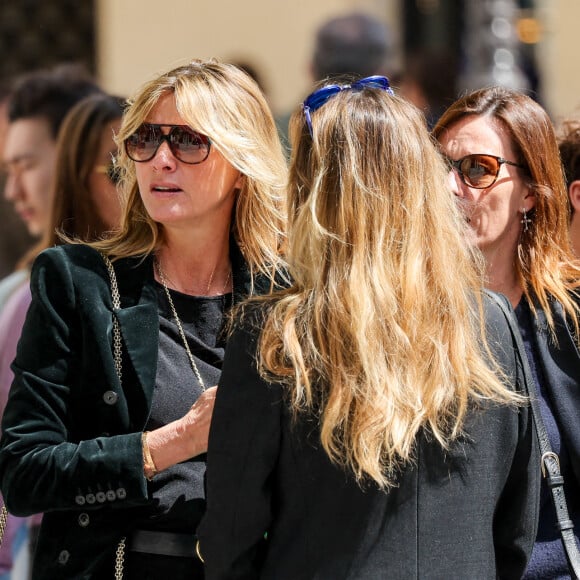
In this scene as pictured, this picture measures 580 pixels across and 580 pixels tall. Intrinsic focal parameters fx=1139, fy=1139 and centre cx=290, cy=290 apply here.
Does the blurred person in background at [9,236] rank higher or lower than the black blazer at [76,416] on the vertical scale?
lower

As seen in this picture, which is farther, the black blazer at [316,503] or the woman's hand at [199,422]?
the woman's hand at [199,422]

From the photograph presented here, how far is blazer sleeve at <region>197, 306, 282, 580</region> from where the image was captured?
6.61 feet

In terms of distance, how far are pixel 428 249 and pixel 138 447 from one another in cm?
71

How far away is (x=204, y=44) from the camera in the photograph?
25.0 ft

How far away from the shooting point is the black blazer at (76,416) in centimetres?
229

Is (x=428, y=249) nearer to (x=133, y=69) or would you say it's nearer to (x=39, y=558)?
(x=39, y=558)

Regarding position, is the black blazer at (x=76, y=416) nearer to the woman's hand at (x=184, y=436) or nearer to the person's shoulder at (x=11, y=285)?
the woman's hand at (x=184, y=436)

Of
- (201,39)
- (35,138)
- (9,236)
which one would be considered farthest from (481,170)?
(201,39)

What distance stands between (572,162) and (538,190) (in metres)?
0.37

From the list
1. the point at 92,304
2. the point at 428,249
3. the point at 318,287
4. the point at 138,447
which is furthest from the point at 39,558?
the point at 428,249

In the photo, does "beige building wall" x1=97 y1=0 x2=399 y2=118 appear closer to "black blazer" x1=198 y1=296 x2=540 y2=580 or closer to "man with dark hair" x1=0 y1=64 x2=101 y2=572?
"man with dark hair" x1=0 y1=64 x2=101 y2=572

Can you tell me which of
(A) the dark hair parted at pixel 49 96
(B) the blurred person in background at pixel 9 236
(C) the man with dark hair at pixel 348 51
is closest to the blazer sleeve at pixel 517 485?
(A) the dark hair parted at pixel 49 96

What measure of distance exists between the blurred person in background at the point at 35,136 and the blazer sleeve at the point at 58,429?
1545 millimetres

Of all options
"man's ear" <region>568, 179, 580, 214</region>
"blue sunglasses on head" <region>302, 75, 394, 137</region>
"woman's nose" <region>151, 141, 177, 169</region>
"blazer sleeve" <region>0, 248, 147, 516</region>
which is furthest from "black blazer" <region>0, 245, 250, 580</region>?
"man's ear" <region>568, 179, 580, 214</region>
